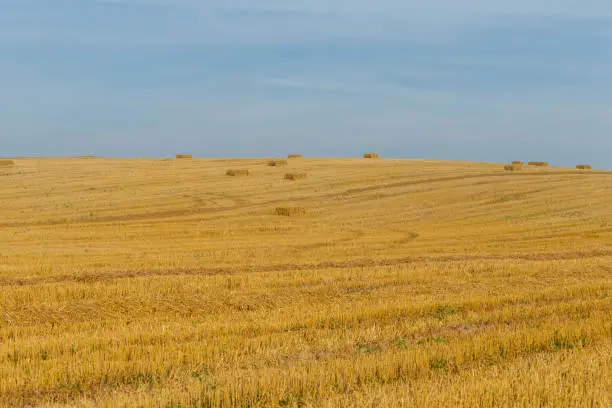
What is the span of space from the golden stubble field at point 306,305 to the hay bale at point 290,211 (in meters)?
0.24

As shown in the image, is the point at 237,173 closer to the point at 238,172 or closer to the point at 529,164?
the point at 238,172

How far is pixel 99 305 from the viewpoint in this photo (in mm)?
12562

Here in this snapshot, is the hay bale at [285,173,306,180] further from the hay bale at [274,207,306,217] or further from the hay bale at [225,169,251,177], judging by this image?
the hay bale at [274,207,306,217]

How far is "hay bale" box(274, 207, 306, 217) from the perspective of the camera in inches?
1246

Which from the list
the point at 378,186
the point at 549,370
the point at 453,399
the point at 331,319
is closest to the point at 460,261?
the point at 331,319

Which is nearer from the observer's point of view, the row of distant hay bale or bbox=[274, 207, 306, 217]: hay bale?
bbox=[274, 207, 306, 217]: hay bale

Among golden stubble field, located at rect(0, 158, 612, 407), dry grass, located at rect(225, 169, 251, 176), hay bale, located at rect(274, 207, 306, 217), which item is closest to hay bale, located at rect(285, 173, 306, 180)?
dry grass, located at rect(225, 169, 251, 176)

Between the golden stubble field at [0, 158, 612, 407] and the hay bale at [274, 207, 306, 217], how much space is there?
24cm

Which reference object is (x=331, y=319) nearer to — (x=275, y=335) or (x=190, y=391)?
(x=275, y=335)

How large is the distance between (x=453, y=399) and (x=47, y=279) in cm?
1136

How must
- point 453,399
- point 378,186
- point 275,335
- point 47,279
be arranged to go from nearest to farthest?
1. point 453,399
2. point 275,335
3. point 47,279
4. point 378,186

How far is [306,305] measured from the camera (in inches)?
494

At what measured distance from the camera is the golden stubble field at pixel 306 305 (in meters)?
6.84

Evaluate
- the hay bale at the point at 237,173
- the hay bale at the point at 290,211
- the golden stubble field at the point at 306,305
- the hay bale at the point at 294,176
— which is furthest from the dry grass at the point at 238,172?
the hay bale at the point at 290,211
